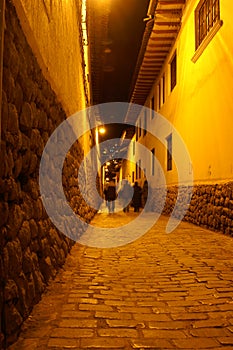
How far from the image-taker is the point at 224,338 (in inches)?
91.3

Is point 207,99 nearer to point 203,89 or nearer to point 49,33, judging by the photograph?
point 203,89

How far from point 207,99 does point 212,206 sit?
8.38 feet

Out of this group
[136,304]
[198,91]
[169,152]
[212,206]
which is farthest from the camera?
[169,152]

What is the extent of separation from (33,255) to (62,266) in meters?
1.31

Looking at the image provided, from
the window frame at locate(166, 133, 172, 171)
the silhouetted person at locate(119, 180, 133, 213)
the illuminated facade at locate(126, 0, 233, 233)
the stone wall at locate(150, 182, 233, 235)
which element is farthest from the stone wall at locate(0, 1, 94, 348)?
the silhouetted person at locate(119, 180, 133, 213)

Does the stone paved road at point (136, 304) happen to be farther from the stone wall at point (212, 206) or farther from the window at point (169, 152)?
the window at point (169, 152)

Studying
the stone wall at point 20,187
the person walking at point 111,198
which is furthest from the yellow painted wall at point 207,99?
the stone wall at point 20,187

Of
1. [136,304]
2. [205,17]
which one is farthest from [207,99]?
[136,304]

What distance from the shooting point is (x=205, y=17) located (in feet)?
28.5

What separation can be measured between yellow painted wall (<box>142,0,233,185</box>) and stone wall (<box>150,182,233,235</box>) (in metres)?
0.23

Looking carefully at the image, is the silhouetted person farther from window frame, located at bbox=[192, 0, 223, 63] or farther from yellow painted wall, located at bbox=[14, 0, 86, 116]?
yellow painted wall, located at bbox=[14, 0, 86, 116]

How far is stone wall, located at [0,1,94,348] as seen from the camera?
85.1 inches

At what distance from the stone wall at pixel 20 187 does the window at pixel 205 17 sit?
592 centimetres

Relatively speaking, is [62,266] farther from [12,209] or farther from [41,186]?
[12,209]
